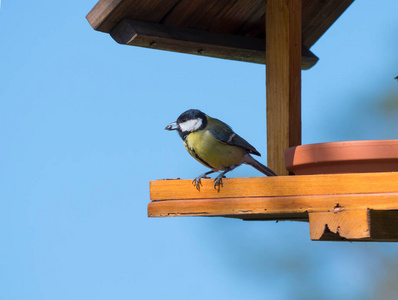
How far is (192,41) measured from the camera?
2.78m

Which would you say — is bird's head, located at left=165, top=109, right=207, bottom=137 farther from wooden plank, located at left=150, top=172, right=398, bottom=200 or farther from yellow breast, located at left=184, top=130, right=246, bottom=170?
wooden plank, located at left=150, top=172, right=398, bottom=200

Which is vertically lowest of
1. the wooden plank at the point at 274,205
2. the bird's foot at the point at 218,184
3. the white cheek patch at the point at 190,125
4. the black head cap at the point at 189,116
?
the wooden plank at the point at 274,205

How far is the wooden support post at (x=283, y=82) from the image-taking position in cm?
246

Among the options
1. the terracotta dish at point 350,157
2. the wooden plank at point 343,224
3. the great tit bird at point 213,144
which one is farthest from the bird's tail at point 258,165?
the wooden plank at point 343,224

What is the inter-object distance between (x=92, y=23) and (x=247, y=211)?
3.31ft

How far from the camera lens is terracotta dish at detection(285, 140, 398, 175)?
1973mm

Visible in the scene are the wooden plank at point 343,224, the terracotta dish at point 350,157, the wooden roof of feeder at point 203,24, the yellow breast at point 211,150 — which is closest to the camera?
the wooden plank at point 343,224

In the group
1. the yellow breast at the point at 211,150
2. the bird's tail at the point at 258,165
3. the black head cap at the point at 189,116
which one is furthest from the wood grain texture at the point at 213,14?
the bird's tail at the point at 258,165

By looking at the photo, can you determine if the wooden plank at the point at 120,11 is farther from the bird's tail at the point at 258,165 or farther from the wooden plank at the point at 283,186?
the wooden plank at the point at 283,186

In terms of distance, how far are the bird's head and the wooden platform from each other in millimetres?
487

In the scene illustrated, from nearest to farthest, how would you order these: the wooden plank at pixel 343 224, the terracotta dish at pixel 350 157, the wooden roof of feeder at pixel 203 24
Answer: the wooden plank at pixel 343 224, the terracotta dish at pixel 350 157, the wooden roof of feeder at pixel 203 24

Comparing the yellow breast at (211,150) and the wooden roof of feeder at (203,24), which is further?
the wooden roof of feeder at (203,24)

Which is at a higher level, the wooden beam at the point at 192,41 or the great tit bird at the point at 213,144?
the wooden beam at the point at 192,41

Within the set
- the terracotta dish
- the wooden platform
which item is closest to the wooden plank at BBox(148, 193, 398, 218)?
the wooden platform
